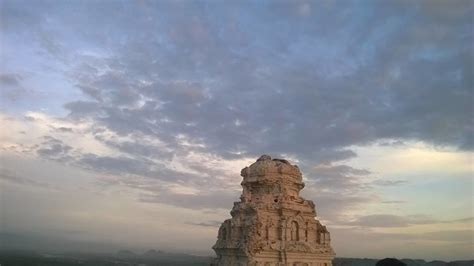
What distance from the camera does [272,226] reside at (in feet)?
65.0

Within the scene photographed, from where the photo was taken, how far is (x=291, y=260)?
1948 centimetres

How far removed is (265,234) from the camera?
1958 centimetres

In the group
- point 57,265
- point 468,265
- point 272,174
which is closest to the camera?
point 272,174

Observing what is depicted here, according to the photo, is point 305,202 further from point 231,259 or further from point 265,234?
point 231,259

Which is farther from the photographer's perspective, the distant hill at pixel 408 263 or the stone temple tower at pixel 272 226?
the distant hill at pixel 408 263

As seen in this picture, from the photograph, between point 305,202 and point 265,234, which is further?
point 305,202

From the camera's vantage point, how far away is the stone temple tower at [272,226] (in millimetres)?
19328

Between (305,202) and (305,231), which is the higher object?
(305,202)

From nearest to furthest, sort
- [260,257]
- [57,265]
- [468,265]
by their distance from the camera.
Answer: [260,257]
[468,265]
[57,265]

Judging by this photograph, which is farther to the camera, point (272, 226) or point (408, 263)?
point (408, 263)

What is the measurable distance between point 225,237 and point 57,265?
120 m

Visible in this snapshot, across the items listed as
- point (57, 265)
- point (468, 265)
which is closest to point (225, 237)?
point (468, 265)

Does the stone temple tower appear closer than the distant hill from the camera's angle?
Yes

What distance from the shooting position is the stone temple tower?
63.4 ft
